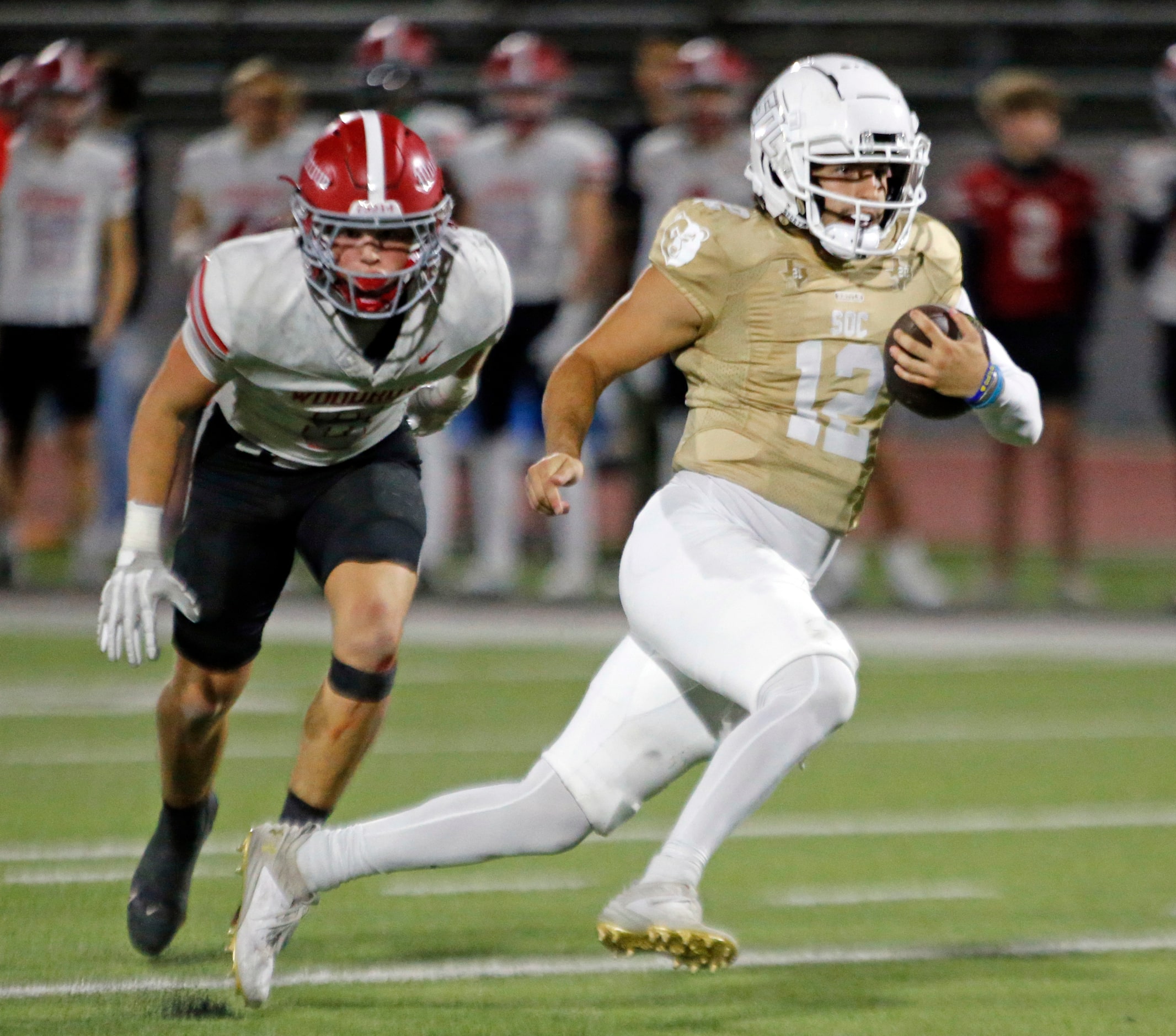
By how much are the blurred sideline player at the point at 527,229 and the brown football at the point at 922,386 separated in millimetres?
4545

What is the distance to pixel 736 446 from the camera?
322 cm

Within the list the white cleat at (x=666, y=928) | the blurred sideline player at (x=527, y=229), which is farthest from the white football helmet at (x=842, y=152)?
the blurred sideline player at (x=527, y=229)

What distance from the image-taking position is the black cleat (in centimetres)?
344

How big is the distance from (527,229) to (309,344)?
439cm

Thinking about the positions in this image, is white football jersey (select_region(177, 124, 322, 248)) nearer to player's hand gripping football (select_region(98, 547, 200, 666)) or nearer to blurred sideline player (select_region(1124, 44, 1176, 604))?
blurred sideline player (select_region(1124, 44, 1176, 604))

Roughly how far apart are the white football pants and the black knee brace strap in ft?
0.80

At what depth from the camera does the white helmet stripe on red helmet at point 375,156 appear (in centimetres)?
328

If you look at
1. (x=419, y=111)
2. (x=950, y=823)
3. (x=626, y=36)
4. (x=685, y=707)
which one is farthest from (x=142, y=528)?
(x=626, y=36)

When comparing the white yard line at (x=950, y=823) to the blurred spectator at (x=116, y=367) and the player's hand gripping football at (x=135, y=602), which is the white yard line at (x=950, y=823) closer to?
the player's hand gripping football at (x=135, y=602)

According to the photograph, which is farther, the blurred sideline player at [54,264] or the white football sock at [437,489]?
the blurred sideline player at [54,264]

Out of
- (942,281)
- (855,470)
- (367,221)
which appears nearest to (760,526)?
(855,470)

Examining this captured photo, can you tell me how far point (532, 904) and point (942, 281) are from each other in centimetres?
146

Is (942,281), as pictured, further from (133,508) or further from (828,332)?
(133,508)

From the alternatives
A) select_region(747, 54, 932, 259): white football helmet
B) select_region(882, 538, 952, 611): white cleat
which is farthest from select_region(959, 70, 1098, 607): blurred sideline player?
select_region(747, 54, 932, 259): white football helmet
